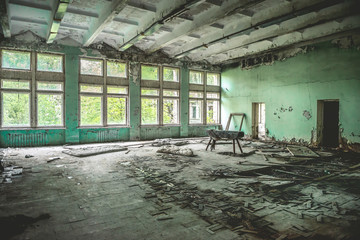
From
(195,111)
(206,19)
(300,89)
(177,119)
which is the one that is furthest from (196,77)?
(206,19)

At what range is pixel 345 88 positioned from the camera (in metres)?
8.44

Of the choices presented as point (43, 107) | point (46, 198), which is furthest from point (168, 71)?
point (46, 198)

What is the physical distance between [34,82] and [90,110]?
231cm

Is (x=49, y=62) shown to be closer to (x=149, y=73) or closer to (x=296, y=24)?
(x=149, y=73)

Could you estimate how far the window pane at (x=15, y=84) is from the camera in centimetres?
849

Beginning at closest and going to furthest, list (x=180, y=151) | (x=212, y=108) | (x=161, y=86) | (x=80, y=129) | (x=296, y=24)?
(x=296, y=24), (x=180, y=151), (x=80, y=129), (x=161, y=86), (x=212, y=108)

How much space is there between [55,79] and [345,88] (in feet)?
36.6

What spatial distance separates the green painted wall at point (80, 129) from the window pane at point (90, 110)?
0.26 meters

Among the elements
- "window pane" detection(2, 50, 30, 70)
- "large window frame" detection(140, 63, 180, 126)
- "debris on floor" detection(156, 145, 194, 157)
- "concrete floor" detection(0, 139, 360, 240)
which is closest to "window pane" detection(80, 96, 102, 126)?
"large window frame" detection(140, 63, 180, 126)

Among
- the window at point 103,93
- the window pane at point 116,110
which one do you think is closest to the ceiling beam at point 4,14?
the window at point 103,93

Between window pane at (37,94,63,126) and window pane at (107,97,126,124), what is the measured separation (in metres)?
1.97

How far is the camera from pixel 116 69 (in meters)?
10.5

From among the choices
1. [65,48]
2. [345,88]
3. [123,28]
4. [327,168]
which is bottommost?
[327,168]

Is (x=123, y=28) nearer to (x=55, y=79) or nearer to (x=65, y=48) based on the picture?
(x=65, y=48)
